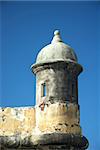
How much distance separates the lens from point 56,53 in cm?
1338

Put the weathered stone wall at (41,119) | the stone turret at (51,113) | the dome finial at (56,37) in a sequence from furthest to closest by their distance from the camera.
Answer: the dome finial at (56,37)
the weathered stone wall at (41,119)
the stone turret at (51,113)

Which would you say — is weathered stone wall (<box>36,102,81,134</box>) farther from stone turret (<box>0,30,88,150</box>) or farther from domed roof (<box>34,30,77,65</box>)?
domed roof (<box>34,30,77,65</box>)

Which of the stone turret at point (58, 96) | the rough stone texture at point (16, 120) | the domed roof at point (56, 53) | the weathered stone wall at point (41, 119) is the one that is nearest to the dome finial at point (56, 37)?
the domed roof at point (56, 53)

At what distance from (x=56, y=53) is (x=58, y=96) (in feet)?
4.94

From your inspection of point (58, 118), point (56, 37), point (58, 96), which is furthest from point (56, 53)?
point (58, 118)

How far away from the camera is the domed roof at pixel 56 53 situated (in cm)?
1330

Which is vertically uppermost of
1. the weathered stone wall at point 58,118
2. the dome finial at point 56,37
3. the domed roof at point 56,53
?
the dome finial at point 56,37

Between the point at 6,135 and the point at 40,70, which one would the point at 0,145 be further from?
the point at 40,70

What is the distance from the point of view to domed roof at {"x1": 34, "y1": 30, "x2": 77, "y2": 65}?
13.3 m

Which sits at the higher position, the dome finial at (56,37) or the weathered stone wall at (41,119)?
the dome finial at (56,37)

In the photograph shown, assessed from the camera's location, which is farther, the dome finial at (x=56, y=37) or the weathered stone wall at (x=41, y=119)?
the dome finial at (x=56, y=37)

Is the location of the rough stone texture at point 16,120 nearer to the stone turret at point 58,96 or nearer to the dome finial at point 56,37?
the stone turret at point 58,96

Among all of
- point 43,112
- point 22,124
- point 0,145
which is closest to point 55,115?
point 43,112

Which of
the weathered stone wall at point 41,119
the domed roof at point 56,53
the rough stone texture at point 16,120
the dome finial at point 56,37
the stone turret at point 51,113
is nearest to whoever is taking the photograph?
the stone turret at point 51,113
